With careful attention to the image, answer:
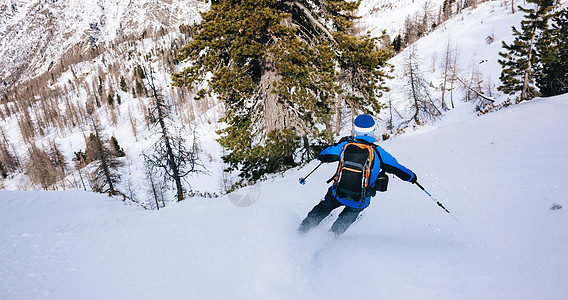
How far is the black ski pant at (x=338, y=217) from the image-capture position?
421 centimetres

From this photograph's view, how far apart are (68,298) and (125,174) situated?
65695 millimetres

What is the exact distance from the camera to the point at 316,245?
14.0ft

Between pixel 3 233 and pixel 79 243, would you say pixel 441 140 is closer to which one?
pixel 79 243

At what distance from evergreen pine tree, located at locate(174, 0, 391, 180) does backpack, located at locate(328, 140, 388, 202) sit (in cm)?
497

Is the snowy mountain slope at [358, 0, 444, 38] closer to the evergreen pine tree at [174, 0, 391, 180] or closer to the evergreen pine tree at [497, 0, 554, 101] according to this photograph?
the evergreen pine tree at [497, 0, 554, 101]

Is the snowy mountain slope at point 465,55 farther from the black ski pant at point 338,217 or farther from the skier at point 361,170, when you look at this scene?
the black ski pant at point 338,217

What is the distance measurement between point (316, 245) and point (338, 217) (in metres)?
0.61

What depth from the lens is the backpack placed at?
3.87 meters

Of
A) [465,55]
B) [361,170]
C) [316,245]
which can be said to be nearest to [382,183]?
[361,170]

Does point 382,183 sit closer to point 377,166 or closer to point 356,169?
point 377,166

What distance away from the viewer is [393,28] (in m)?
112

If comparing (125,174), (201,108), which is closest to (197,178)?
(125,174)

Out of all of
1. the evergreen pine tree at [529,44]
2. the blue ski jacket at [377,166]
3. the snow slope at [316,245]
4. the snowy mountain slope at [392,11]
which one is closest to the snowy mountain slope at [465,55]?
the evergreen pine tree at [529,44]

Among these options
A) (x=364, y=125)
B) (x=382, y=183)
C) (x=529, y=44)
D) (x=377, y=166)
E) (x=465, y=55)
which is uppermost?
(x=529, y=44)
